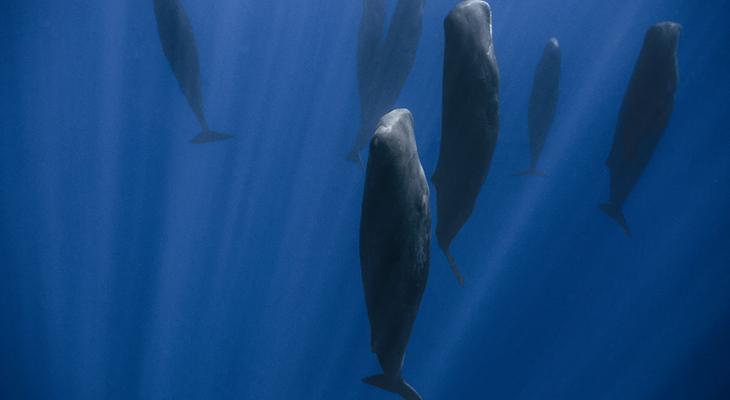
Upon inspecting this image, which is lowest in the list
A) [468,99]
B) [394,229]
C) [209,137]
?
[209,137]

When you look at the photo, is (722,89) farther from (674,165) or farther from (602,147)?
(602,147)

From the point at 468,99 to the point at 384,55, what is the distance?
233 cm

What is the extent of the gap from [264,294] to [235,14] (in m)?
12.2

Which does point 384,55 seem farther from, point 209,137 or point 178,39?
point 209,137

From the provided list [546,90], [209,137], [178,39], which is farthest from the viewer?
[209,137]

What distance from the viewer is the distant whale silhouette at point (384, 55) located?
15.6 ft

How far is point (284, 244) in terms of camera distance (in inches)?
468

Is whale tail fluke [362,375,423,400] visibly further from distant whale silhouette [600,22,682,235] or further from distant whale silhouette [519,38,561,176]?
distant whale silhouette [519,38,561,176]

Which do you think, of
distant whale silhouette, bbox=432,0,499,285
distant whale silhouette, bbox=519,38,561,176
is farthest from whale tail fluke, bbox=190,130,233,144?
distant whale silhouette, bbox=432,0,499,285

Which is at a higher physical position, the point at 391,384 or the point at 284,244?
the point at 391,384

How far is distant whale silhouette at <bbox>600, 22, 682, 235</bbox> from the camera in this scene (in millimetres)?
3959

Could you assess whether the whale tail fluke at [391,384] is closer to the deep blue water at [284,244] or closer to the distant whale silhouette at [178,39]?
the distant whale silhouette at [178,39]

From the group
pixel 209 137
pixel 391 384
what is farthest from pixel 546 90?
pixel 209 137

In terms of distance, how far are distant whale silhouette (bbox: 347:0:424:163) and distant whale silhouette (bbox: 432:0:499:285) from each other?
198 cm
